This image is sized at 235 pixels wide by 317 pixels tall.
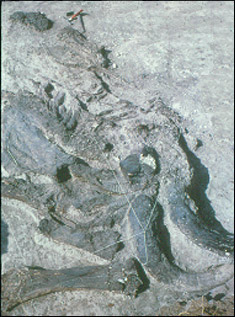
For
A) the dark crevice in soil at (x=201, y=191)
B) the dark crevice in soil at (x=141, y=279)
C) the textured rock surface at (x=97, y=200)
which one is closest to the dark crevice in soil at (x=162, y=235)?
the textured rock surface at (x=97, y=200)

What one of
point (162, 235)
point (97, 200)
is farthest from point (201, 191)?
point (97, 200)

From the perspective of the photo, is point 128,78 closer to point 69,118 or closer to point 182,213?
point 69,118

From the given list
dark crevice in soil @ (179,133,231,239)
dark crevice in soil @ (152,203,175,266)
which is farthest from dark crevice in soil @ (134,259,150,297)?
dark crevice in soil @ (179,133,231,239)

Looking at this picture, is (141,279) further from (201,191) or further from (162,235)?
(201,191)

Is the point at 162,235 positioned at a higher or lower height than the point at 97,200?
lower

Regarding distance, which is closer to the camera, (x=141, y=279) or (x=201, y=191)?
(x=141, y=279)

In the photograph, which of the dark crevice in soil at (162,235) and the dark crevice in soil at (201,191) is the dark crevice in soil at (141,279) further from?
the dark crevice in soil at (201,191)

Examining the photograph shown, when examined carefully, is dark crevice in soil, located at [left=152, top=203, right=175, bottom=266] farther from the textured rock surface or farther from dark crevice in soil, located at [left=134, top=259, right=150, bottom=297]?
dark crevice in soil, located at [left=134, top=259, right=150, bottom=297]
